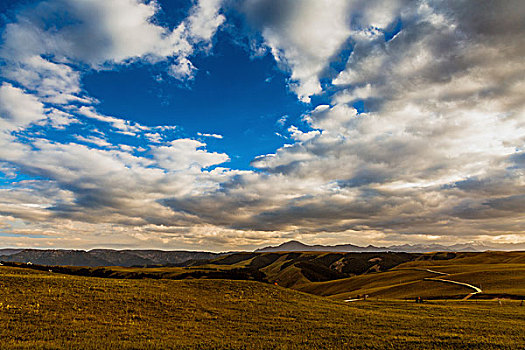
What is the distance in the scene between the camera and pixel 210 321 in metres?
34.6

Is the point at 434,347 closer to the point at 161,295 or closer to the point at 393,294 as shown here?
the point at 161,295

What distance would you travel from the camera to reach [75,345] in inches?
914

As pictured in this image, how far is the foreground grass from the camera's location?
25672mm

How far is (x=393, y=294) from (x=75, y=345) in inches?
3060

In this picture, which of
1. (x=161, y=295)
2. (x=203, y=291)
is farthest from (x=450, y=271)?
(x=161, y=295)

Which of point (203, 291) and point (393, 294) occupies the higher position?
point (203, 291)

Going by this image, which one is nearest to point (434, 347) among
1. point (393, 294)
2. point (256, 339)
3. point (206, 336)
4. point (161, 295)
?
point (256, 339)

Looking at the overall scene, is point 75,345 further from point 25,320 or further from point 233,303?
point 233,303

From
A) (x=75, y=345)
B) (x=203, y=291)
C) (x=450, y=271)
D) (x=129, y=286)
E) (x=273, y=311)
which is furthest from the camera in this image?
(x=450, y=271)

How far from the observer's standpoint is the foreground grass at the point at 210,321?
25.7 m

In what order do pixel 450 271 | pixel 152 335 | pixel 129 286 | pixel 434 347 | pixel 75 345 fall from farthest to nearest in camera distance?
pixel 450 271, pixel 129 286, pixel 152 335, pixel 434 347, pixel 75 345

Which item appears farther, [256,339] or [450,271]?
[450,271]

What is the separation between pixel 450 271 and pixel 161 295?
369 ft

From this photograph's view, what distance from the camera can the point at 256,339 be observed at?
2731 cm
